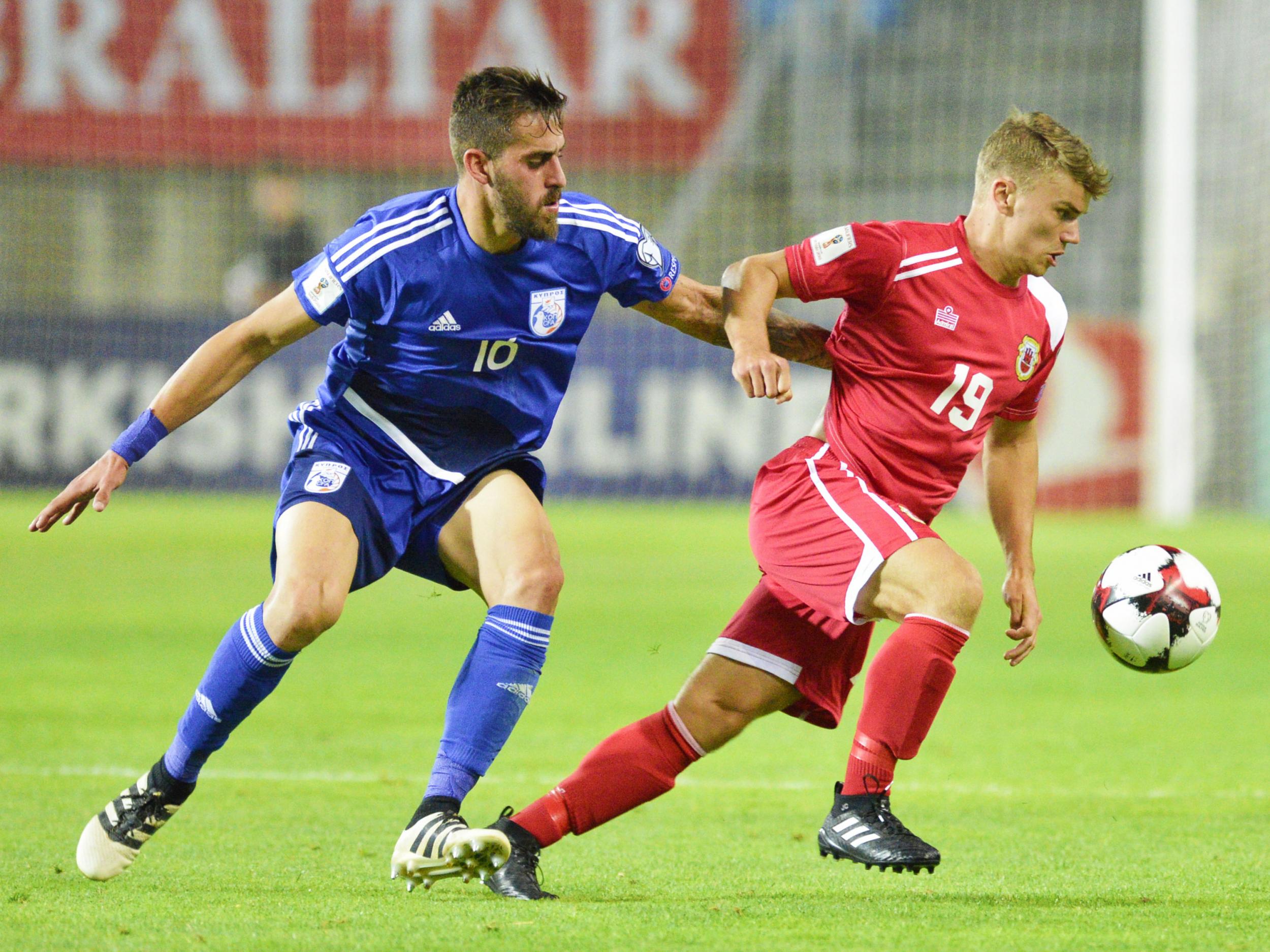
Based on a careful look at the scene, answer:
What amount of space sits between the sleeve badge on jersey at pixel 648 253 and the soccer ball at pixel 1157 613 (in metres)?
1.47

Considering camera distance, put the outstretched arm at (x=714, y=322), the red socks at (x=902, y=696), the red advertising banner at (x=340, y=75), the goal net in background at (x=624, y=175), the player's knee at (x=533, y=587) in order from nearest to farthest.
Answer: the red socks at (x=902, y=696) < the player's knee at (x=533, y=587) < the outstretched arm at (x=714, y=322) < the goal net in background at (x=624, y=175) < the red advertising banner at (x=340, y=75)

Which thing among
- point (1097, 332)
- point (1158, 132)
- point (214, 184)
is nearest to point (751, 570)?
point (1097, 332)

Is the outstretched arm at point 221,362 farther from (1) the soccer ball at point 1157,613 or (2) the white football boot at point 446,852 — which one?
(1) the soccer ball at point 1157,613

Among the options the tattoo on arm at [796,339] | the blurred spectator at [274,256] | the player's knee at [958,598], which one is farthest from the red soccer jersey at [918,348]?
the blurred spectator at [274,256]

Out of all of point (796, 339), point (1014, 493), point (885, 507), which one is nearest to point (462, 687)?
point (885, 507)

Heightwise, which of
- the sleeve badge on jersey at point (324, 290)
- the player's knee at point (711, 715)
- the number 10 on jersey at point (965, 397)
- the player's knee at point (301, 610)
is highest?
the sleeve badge on jersey at point (324, 290)

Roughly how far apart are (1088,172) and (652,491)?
13070mm

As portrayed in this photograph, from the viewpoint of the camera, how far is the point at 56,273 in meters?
21.8

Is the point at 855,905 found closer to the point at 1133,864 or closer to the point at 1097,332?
the point at 1133,864

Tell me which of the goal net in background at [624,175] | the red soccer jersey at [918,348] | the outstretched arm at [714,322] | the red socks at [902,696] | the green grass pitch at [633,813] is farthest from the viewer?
the goal net in background at [624,175]

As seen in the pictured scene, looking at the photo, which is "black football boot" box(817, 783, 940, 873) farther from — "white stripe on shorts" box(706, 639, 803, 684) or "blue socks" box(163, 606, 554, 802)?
"blue socks" box(163, 606, 554, 802)

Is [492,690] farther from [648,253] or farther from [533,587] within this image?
[648,253]

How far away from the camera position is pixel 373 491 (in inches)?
180

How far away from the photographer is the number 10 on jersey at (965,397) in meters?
4.49
